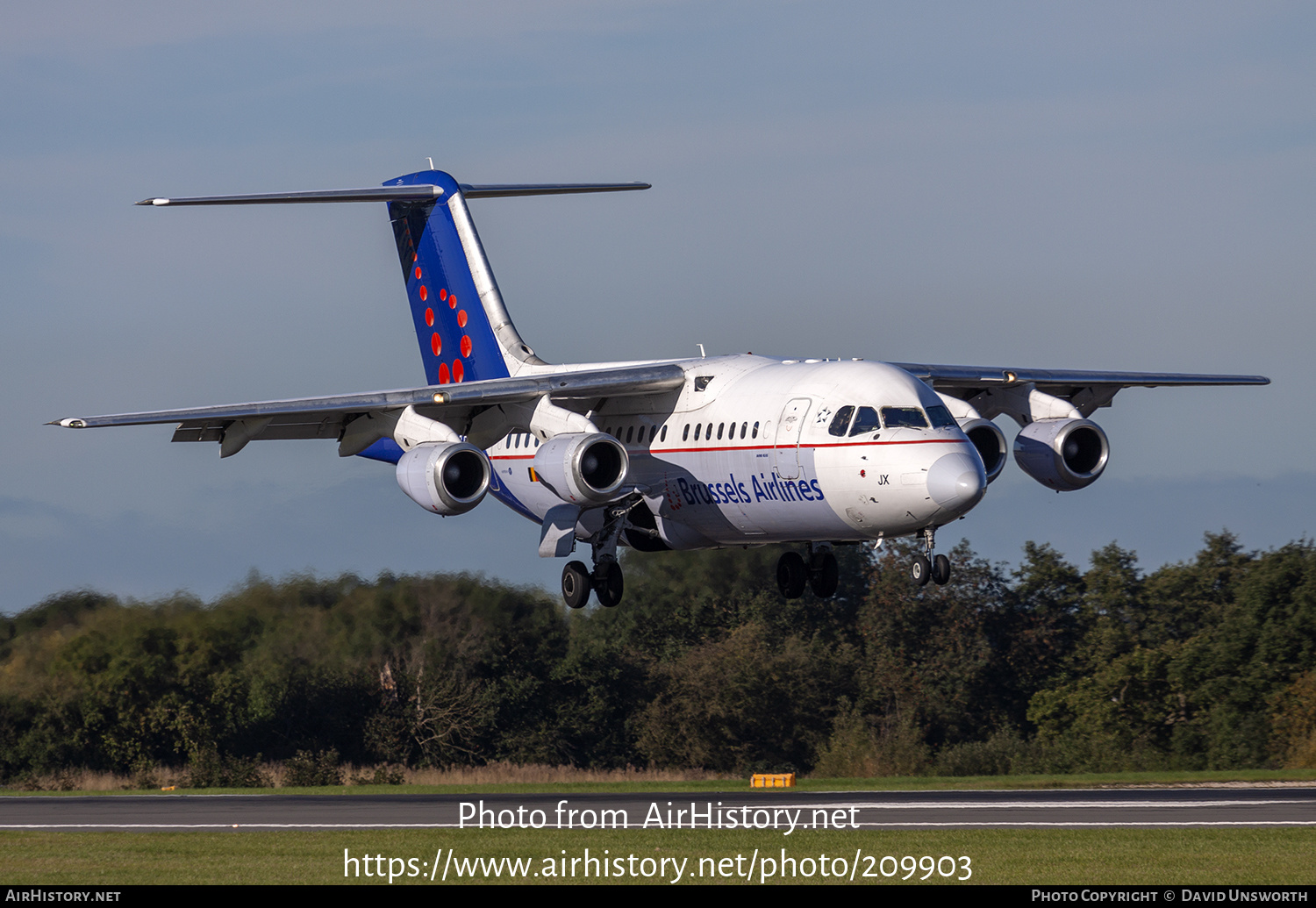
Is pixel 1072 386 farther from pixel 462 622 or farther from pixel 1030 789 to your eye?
pixel 462 622

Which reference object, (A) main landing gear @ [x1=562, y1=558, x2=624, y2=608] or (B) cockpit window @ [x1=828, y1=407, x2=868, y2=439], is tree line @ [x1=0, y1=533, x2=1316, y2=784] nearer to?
(B) cockpit window @ [x1=828, y1=407, x2=868, y2=439]

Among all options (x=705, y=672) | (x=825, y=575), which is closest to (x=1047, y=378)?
(x=825, y=575)

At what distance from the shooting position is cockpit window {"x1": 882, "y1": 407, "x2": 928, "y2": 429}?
2239cm

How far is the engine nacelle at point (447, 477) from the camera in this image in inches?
955

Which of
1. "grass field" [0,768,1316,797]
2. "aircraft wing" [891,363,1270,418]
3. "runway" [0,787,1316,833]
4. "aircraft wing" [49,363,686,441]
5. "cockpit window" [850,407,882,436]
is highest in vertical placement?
"aircraft wing" [891,363,1270,418]

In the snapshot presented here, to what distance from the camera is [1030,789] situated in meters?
30.4

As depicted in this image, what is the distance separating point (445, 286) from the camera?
31312mm

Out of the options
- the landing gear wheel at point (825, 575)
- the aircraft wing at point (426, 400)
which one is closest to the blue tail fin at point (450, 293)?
the aircraft wing at point (426, 400)

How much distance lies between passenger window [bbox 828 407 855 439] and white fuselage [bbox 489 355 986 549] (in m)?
0.02

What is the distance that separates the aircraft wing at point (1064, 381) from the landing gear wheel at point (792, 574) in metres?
3.33

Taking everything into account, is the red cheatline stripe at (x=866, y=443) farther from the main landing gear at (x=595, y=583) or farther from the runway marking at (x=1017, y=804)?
the runway marking at (x=1017, y=804)

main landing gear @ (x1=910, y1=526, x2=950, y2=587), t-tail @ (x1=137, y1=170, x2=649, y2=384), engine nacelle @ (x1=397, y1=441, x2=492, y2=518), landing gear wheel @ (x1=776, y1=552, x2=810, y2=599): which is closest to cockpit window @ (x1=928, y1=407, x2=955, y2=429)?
main landing gear @ (x1=910, y1=526, x2=950, y2=587)
